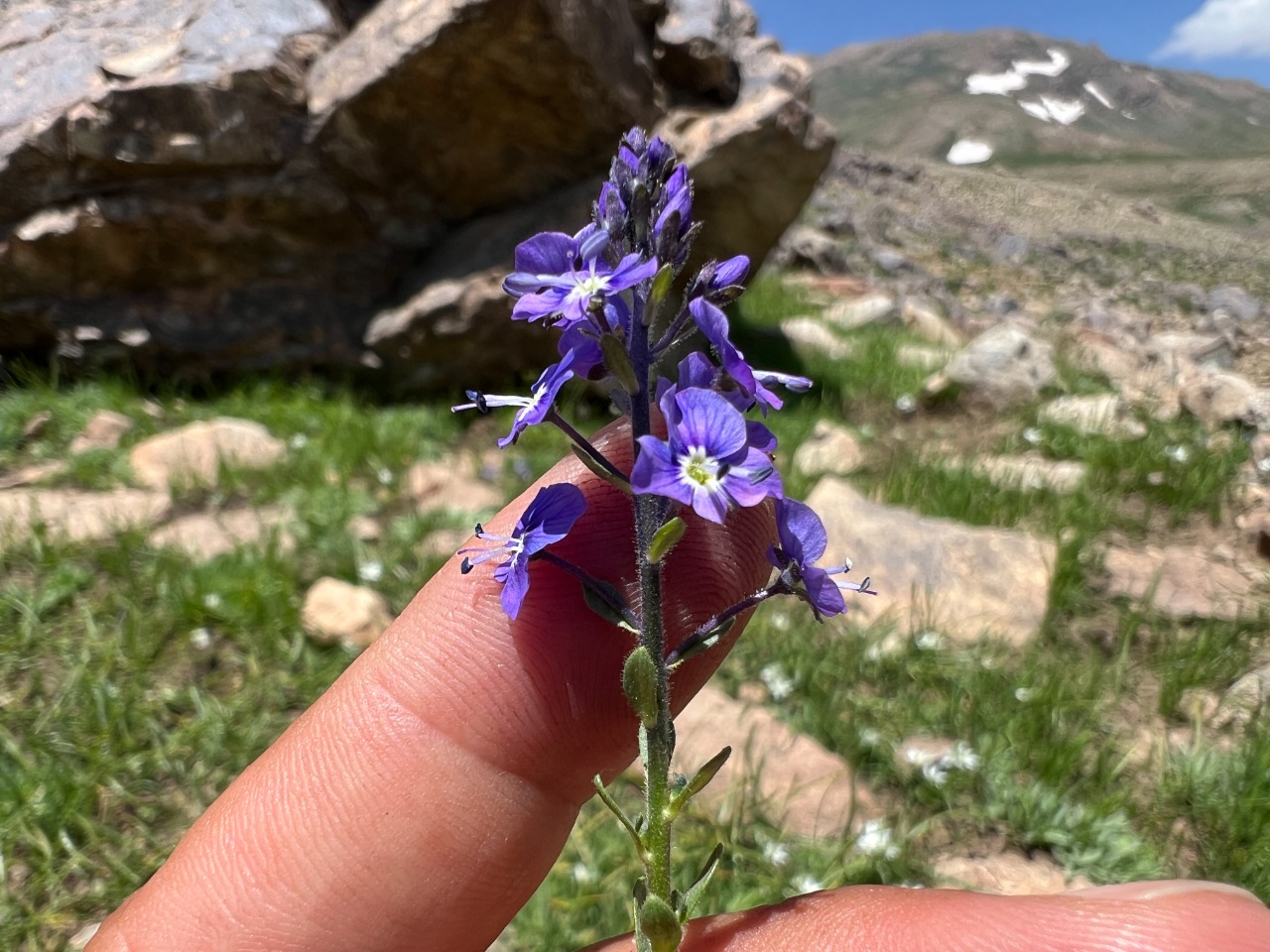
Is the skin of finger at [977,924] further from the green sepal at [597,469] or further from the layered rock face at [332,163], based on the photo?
the layered rock face at [332,163]

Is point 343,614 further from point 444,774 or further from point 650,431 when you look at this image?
point 650,431

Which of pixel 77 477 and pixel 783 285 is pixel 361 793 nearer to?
pixel 77 477

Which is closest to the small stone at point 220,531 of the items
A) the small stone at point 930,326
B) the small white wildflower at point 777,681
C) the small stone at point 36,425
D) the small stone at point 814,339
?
the small stone at point 36,425

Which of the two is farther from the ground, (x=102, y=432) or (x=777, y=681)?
(x=777, y=681)

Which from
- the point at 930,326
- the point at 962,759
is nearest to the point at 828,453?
the point at 962,759

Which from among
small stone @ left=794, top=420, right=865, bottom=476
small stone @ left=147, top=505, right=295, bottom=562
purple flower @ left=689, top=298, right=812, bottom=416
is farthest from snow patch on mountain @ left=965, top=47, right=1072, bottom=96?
purple flower @ left=689, top=298, right=812, bottom=416

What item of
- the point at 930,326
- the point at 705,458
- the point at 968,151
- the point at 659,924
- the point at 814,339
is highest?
the point at 705,458
